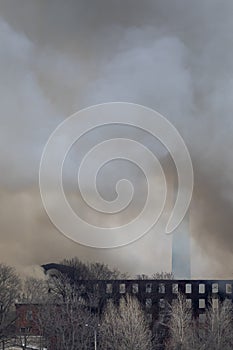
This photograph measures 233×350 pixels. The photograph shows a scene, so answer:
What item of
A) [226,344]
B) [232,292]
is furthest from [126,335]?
[232,292]

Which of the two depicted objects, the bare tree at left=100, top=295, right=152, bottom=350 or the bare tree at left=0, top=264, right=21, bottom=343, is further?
the bare tree at left=0, top=264, right=21, bottom=343

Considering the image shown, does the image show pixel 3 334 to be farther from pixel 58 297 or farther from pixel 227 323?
pixel 227 323

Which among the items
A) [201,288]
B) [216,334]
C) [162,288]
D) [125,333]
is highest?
[201,288]

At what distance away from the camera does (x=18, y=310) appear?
84.1 meters

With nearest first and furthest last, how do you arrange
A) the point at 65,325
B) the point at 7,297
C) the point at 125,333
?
the point at 125,333 → the point at 65,325 → the point at 7,297

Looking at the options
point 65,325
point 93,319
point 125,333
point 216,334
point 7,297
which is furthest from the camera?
point 7,297

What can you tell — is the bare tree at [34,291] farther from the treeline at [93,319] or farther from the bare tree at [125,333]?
the bare tree at [125,333]

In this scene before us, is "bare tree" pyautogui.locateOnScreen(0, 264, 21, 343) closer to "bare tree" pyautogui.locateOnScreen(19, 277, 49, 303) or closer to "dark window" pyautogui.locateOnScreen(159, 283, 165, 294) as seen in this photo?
"bare tree" pyautogui.locateOnScreen(19, 277, 49, 303)

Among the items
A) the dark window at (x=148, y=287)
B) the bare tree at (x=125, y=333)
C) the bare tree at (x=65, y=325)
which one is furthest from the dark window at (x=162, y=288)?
the bare tree at (x=125, y=333)

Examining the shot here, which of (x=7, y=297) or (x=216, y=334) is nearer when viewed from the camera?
(x=216, y=334)

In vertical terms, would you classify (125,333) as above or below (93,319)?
below

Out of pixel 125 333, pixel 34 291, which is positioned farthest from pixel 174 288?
pixel 125 333

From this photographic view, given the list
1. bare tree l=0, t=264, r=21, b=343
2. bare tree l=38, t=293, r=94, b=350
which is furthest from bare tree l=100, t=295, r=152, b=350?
bare tree l=0, t=264, r=21, b=343

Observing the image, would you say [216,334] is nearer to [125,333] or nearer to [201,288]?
[125,333]
